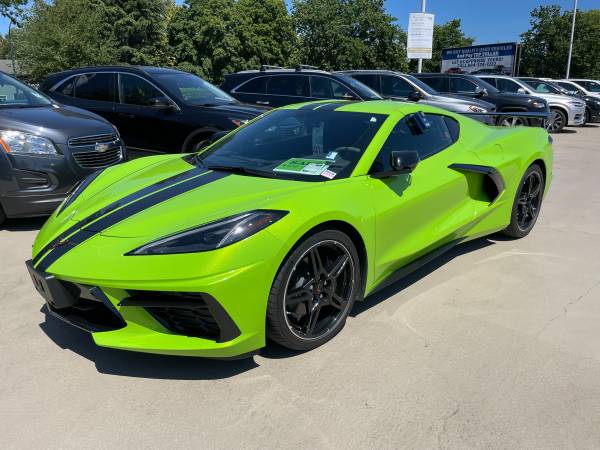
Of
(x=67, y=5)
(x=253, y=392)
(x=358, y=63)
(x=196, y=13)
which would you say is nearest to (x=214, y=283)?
(x=253, y=392)

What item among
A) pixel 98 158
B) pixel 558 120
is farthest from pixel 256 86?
pixel 558 120

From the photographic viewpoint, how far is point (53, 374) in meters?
2.75

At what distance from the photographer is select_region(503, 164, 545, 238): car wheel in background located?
4.77 metres

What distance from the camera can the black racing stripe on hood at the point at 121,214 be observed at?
2.80 meters

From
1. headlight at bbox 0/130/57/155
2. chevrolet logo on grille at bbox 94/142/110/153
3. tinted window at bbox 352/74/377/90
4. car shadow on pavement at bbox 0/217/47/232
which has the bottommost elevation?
car shadow on pavement at bbox 0/217/47/232

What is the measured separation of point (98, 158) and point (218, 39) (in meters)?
41.6

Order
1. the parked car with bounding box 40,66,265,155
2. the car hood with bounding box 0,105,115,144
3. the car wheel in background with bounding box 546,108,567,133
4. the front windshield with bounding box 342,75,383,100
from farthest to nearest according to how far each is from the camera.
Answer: the car wheel in background with bounding box 546,108,567,133 → the front windshield with bounding box 342,75,383,100 → the parked car with bounding box 40,66,265,155 → the car hood with bounding box 0,105,115,144

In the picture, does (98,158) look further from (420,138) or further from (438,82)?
(438,82)

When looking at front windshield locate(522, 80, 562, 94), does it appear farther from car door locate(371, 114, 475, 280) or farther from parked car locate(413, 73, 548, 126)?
car door locate(371, 114, 475, 280)

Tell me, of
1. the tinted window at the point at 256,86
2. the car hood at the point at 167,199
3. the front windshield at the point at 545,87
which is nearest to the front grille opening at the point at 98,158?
the car hood at the point at 167,199

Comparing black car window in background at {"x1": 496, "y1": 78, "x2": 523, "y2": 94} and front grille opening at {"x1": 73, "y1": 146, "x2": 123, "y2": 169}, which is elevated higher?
black car window in background at {"x1": 496, "y1": 78, "x2": 523, "y2": 94}

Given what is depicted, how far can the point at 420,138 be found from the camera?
3883 millimetres

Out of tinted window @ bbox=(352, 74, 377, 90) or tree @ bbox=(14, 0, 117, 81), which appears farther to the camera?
tree @ bbox=(14, 0, 117, 81)

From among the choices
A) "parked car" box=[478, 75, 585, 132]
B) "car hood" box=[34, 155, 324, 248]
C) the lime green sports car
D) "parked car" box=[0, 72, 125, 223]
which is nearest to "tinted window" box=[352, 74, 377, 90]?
"parked car" box=[478, 75, 585, 132]
